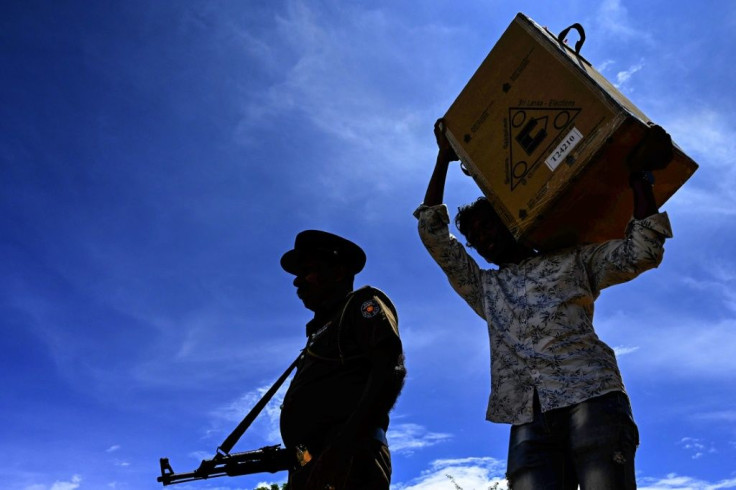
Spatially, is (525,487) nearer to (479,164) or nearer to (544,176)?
(544,176)

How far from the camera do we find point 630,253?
2740 mm

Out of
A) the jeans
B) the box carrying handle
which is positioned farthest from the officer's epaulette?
the box carrying handle

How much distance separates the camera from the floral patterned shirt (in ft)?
8.70

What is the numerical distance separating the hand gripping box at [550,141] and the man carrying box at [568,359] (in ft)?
0.45

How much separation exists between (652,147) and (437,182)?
1.28 meters

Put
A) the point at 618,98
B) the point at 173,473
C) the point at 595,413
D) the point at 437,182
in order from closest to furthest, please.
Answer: the point at 595,413
the point at 618,98
the point at 437,182
the point at 173,473

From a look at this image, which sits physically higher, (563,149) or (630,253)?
(563,149)

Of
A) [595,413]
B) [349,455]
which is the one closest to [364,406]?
[349,455]

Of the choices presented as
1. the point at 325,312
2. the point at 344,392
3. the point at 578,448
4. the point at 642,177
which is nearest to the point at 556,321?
the point at 578,448

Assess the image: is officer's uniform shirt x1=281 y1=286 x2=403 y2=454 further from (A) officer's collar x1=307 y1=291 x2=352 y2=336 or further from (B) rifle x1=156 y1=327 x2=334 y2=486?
(B) rifle x1=156 y1=327 x2=334 y2=486

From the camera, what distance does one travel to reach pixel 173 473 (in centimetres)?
480

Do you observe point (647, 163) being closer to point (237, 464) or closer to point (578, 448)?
point (578, 448)

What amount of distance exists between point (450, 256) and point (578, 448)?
4.13 feet

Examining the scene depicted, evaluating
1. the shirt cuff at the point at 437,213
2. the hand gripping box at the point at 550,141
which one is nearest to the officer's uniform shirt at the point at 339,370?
the shirt cuff at the point at 437,213
